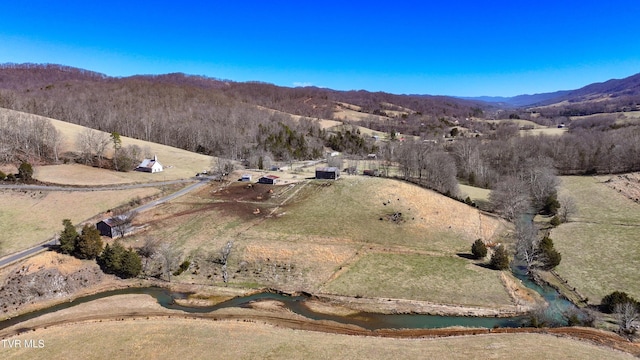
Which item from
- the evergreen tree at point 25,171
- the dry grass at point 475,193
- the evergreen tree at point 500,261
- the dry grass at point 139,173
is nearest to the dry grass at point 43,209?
the evergreen tree at point 25,171

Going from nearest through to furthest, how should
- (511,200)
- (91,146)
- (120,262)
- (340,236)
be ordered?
(120,262) < (340,236) < (511,200) < (91,146)

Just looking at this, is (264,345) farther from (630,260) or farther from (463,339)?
(630,260)

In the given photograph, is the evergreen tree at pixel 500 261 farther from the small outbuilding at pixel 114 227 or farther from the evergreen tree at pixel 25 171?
the evergreen tree at pixel 25 171

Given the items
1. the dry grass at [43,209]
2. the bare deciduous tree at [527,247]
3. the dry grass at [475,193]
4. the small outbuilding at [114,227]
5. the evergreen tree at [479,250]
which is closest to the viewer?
the bare deciduous tree at [527,247]

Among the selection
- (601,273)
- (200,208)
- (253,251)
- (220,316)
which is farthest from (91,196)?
(601,273)

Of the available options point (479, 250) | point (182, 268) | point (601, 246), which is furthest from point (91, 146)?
point (601, 246)

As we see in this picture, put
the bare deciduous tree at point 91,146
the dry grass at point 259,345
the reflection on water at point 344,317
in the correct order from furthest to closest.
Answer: the bare deciduous tree at point 91,146 < the reflection on water at point 344,317 < the dry grass at point 259,345

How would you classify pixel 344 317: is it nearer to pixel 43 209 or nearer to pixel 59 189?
pixel 43 209
